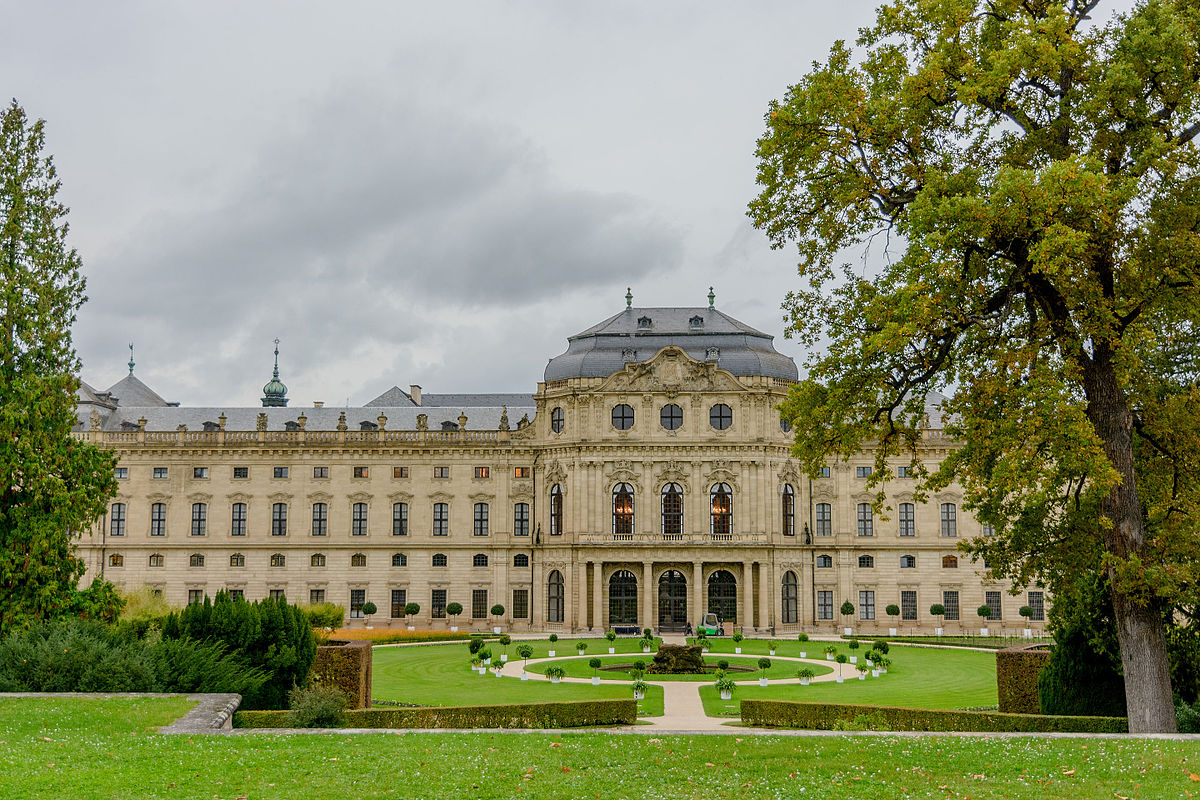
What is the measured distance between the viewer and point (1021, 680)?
22.8m

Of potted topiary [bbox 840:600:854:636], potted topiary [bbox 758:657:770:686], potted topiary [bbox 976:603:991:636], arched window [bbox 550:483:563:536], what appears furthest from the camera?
arched window [bbox 550:483:563:536]

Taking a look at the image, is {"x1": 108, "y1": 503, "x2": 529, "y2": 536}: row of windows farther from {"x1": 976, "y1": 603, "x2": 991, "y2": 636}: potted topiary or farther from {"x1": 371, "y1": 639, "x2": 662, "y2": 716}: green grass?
{"x1": 976, "y1": 603, "x2": 991, "y2": 636}: potted topiary

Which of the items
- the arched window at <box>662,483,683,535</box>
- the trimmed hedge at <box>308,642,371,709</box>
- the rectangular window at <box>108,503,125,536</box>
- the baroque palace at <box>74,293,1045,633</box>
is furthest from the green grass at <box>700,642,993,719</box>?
the rectangular window at <box>108,503,125,536</box>

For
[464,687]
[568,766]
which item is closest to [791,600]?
[464,687]

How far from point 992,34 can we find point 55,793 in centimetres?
1782

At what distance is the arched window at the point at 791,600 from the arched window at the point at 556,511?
13.2 metres

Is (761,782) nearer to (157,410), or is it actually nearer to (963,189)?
(963,189)

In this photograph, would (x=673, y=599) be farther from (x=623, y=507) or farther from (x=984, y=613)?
(x=984, y=613)

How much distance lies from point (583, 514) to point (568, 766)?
47397mm

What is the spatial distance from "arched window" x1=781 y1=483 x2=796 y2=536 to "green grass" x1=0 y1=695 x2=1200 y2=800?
46.5 meters

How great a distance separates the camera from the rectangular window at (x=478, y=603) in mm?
62062

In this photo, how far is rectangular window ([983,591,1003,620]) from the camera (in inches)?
2370

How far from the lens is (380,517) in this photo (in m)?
63.1

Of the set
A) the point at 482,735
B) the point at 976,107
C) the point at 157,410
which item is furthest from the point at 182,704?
the point at 157,410
